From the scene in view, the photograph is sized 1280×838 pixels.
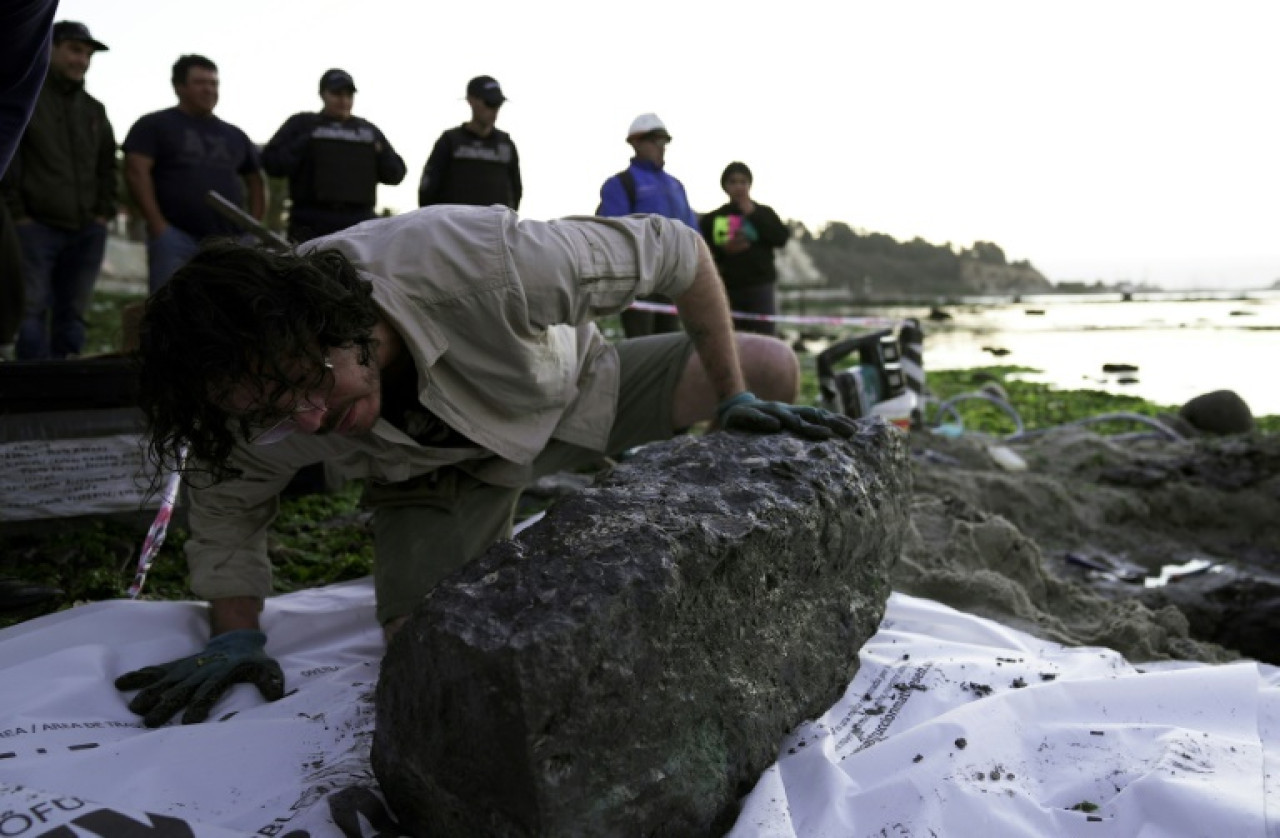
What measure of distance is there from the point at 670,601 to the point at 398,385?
1.07m

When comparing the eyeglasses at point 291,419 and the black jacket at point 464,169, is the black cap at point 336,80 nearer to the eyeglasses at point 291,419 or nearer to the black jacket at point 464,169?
the black jacket at point 464,169

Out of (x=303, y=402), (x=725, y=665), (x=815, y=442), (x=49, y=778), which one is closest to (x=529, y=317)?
(x=303, y=402)

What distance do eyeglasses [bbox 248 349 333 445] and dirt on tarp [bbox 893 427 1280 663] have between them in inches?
82.2

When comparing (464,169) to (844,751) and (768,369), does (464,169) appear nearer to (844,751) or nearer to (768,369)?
(768,369)

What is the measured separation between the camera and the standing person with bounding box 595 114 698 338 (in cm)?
552

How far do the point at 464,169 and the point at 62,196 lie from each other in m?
2.06

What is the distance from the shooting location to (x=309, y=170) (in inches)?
212

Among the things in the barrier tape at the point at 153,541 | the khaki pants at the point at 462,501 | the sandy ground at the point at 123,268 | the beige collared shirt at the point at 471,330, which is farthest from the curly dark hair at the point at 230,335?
the sandy ground at the point at 123,268

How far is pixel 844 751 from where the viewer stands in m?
2.13

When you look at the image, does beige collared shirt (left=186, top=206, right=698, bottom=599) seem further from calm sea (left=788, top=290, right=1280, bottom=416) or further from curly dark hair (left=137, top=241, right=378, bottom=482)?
calm sea (left=788, top=290, right=1280, bottom=416)

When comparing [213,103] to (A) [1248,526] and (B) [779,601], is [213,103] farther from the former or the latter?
(A) [1248,526]

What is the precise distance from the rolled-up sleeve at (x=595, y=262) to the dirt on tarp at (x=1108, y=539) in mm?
1430

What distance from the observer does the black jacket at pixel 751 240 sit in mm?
6469

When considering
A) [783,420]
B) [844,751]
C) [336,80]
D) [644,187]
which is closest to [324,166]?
[336,80]
